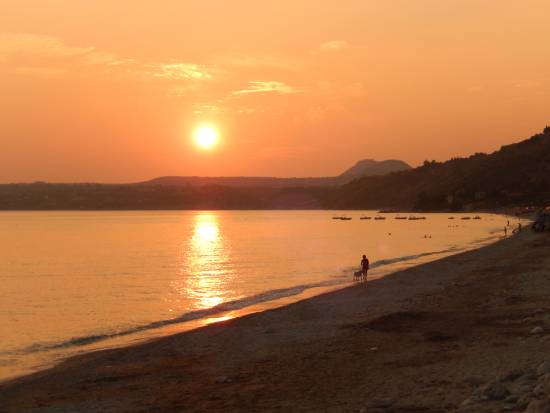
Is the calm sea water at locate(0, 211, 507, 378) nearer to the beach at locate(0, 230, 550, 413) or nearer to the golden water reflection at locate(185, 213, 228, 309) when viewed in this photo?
the golden water reflection at locate(185, 213, 228, 309)

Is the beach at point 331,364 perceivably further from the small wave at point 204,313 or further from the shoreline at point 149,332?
the small wave at point 204,313

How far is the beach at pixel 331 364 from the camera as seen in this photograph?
35.3ft

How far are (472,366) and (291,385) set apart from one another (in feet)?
10.3

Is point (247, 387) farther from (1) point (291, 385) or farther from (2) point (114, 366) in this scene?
(2) point (114, 366)

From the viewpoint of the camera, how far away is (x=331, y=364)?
45.4ft

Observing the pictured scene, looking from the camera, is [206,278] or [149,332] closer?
[149,332]

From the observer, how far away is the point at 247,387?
1238 cm

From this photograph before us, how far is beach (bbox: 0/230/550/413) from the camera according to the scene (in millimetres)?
10766

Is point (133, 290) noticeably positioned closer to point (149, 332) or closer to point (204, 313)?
point (204, 313)

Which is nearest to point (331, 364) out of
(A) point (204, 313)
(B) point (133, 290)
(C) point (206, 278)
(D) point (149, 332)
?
(D) point (149, 332)

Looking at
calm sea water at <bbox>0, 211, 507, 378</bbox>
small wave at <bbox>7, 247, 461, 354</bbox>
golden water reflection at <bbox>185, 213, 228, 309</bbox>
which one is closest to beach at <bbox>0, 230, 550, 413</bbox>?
small wave at <bbox>7, 247, 461, 354</bbox>

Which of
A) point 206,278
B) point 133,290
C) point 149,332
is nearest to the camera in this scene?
point 149,332

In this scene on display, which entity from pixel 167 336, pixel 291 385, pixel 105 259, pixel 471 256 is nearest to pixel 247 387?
pixel 291 385

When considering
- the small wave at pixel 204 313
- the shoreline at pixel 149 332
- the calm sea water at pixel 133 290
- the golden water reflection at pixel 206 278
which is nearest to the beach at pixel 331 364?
the shoreline at pixel 149 332
